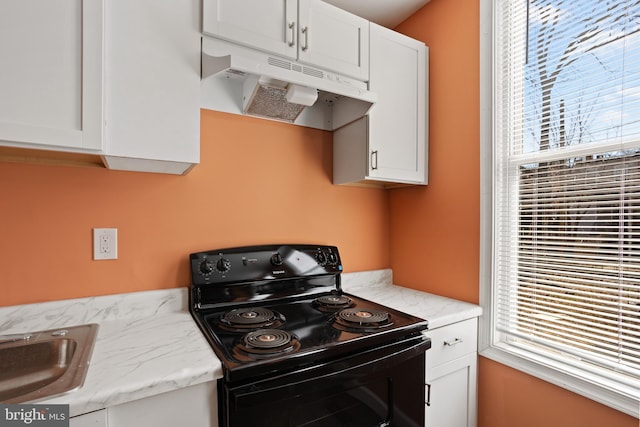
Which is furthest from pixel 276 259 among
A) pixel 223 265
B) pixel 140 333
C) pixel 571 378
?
pixel 571 378

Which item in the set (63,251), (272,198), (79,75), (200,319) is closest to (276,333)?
(200,319)

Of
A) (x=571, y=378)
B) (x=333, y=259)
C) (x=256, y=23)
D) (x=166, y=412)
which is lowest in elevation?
(x=571, y=378)

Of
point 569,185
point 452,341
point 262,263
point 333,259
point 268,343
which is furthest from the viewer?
point 333,259

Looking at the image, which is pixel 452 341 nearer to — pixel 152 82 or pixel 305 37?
pixel 305 37

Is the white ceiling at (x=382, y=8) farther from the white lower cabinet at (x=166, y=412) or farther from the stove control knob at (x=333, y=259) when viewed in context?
the white lower cabinet at (x=166, y=412)

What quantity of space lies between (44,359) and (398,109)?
183 cm

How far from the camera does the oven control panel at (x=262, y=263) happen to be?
1474 millimetres

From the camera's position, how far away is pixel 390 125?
173 cm

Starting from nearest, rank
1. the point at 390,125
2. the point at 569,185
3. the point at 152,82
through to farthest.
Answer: the point at 152,82
the point at 569,185
the point at 390,125

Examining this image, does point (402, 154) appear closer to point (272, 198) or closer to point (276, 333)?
point (272, 198)

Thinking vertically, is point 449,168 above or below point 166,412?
above

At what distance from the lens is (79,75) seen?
1.00 m

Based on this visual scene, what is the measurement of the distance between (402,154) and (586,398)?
130cm

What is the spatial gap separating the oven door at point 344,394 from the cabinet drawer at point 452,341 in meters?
0.15
